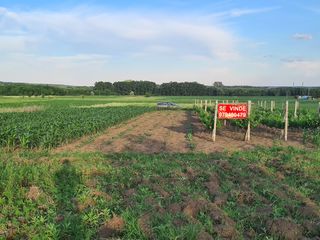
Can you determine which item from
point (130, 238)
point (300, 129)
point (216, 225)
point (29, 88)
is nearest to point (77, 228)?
point (130, 238)

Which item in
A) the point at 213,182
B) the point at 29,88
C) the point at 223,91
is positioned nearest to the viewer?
the point at 213,182

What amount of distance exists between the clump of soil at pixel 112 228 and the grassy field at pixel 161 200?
0.6 inches

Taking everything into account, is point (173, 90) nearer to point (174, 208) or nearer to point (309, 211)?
point (309, 211)

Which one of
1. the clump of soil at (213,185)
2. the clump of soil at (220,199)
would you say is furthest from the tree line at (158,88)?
the clump of soil at (220,199)

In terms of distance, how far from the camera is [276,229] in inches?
276

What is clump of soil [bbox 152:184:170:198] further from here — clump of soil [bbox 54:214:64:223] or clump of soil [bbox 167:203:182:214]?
clump of soil [bbox 54:214:64:223]

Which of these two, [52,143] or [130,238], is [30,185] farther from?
[52,143]

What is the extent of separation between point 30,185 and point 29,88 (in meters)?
116

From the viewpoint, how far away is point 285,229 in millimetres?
6992

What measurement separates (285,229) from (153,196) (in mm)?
2846

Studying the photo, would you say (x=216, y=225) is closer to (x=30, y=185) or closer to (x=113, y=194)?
(x=113, y=194)

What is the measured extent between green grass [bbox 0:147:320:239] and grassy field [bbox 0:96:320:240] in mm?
19

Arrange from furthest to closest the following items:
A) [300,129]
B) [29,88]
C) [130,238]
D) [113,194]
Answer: [29,88], [300,129], [113,194], [130,238]

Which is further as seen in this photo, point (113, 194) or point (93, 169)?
point (93, 169)
